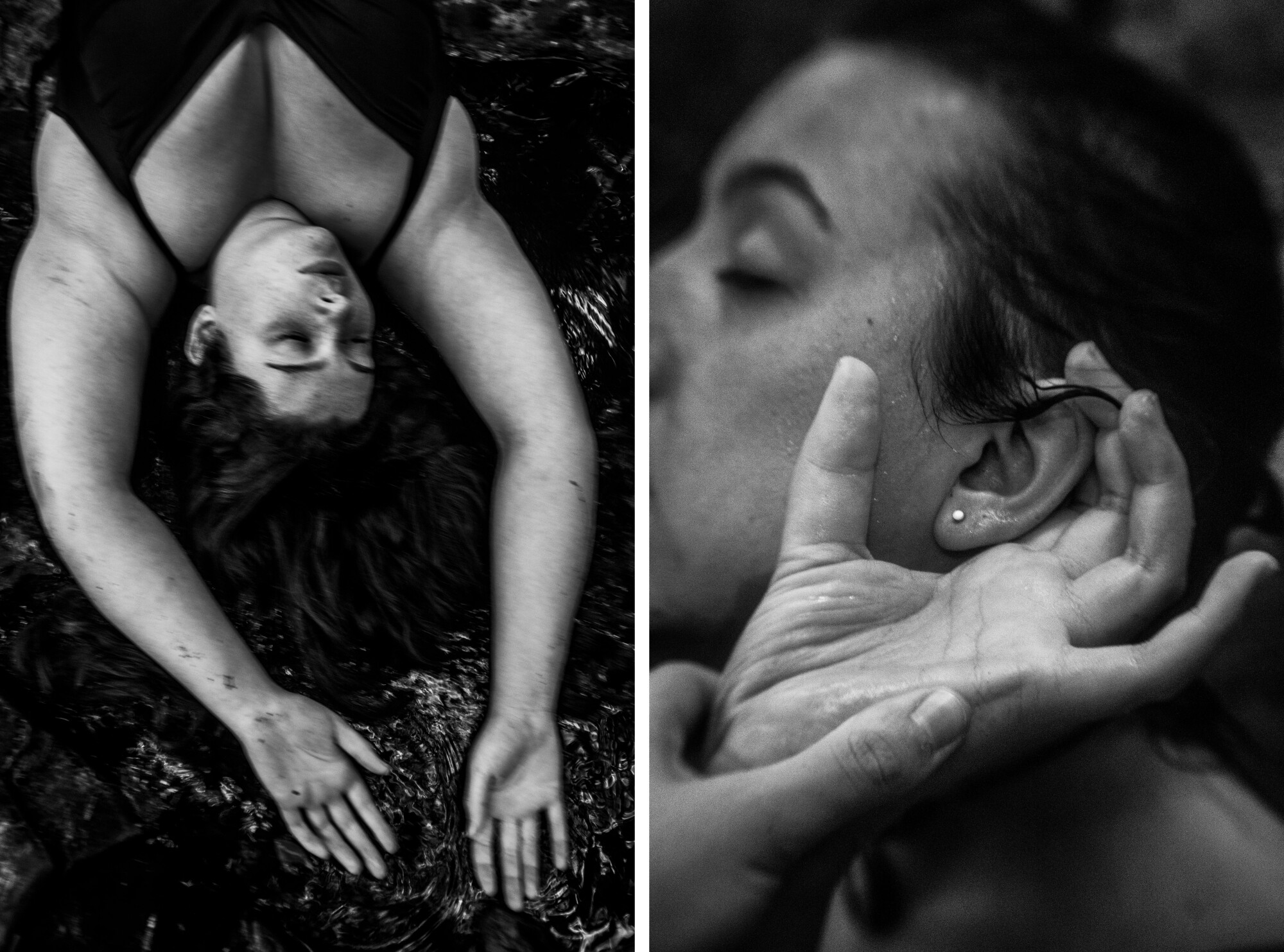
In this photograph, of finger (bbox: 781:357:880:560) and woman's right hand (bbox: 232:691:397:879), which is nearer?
woman's right hand (bbox: 232:691:397:879)

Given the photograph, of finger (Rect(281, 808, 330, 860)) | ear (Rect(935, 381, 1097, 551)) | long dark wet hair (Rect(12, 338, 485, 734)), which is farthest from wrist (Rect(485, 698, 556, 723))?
ear (Rect(935, 381, 1097, 551))

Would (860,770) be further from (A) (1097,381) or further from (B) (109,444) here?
(B) (109,444)

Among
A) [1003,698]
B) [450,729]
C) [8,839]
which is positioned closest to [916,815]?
[1003,698]

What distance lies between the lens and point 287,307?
6.92 feet

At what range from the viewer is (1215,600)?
2.18 metres

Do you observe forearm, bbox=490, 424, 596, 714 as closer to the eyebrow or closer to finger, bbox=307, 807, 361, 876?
finger, bbox=307, 807, 361, 876

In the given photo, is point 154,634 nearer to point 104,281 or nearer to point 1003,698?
point 104,281

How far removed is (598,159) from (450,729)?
111cm

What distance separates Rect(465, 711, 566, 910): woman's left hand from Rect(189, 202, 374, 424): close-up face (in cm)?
65

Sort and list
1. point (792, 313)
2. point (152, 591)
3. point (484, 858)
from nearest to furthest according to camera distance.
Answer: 1. point (152, 591)
2. point (484, 858)
3. point (792, 313)

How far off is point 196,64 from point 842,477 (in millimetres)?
1371

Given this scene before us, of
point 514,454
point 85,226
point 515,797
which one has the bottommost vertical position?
point 515,797

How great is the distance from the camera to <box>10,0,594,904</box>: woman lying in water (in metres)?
2.05

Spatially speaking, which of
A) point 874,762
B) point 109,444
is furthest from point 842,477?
point 109,444
